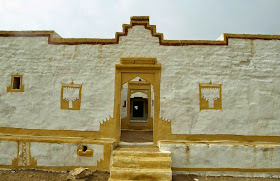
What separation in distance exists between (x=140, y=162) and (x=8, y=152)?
4.03 metres

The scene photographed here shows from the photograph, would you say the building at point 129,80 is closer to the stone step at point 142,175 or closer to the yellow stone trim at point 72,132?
the yellow stone trim at point 72,132

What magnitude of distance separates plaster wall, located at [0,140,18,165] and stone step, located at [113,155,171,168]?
3.17 meters

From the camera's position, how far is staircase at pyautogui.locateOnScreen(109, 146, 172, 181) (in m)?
5.14

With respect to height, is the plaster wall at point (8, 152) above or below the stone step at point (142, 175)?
above

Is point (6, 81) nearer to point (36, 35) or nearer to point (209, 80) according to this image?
point (36, 35)

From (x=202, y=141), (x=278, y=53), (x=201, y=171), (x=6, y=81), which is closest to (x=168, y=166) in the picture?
(x=201, y=171)

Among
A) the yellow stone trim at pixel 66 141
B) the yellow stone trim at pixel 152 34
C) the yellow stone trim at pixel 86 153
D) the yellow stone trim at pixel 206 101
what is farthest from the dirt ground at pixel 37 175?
the yellow stone trim at pixel 152 34

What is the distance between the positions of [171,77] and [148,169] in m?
2.88

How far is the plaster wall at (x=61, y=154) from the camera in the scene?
238 inches

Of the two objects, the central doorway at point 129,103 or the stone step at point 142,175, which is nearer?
the stone step at point 142,175

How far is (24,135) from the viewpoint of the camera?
6.70m

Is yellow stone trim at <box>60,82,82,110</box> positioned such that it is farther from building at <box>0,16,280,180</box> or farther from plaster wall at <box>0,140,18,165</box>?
plaster wall at <box>0,140,18,165</box>

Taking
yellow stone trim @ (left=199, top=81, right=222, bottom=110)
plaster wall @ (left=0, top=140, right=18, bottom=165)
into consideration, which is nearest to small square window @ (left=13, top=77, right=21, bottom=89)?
plaster wall @ (left=0, top=140, right=18, bottom=165)

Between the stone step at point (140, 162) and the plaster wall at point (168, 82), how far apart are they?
137 centimetres
